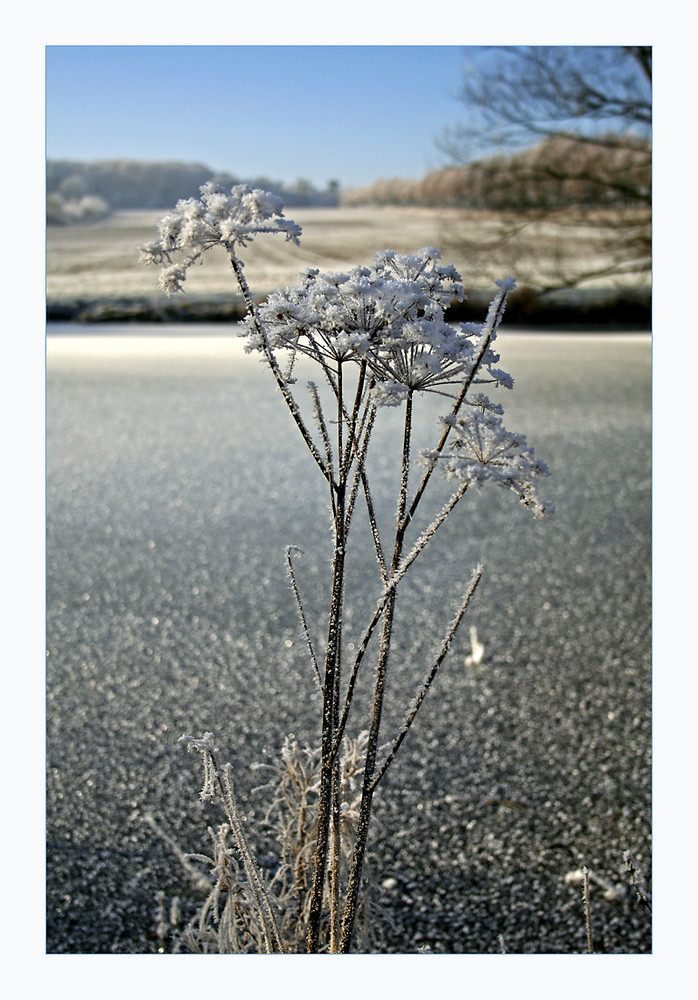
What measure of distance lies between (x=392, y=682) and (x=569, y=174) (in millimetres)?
2397

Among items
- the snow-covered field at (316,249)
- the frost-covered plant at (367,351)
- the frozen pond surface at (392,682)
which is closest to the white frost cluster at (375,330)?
the frost-covered plant at (367,351)

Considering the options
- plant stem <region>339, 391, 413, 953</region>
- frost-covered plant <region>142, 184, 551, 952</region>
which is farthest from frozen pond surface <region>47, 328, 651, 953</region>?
frost-covered plant <region>142, 184, 551, 952</region>

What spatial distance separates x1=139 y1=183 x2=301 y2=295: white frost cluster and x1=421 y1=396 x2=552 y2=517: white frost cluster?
0.13 meters

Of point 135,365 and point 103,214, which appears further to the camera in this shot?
point 135,365

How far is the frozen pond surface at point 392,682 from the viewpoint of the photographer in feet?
2.82

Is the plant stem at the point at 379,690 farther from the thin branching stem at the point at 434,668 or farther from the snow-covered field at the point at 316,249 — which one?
the snow-covered field at the point at 316,249

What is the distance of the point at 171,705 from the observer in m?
1.18

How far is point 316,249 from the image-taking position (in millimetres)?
2281

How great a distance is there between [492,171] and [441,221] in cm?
33

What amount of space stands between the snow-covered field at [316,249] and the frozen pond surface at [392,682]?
56cm

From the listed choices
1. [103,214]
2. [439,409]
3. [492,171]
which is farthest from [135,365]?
[492,171]

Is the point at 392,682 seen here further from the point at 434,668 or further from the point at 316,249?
the point at 316,249

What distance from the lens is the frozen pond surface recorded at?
86 centimetres
